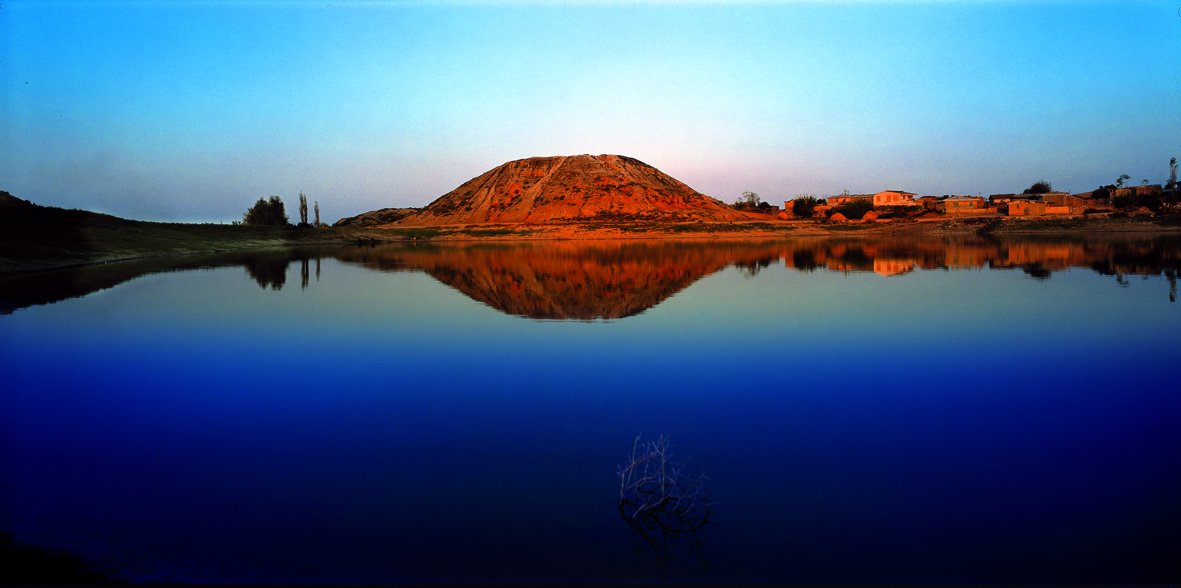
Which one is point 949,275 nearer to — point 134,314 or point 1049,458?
point 1049,458

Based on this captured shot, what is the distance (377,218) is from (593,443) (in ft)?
553

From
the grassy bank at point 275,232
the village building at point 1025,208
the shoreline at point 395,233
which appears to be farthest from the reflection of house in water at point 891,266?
the village building at point 1025,208

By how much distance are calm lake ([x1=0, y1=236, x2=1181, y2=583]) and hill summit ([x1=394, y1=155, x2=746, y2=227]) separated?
106 metres

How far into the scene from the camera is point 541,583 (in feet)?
16.6

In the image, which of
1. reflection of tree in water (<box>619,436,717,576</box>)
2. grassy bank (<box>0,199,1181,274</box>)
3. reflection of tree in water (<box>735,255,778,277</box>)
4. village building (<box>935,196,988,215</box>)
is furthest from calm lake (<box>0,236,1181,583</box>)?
village building (<box>935,196,988,215</box>)

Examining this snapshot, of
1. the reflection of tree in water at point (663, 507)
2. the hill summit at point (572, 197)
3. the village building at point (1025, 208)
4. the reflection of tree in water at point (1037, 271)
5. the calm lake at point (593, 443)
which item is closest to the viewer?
the calm lake at point (593, 443)

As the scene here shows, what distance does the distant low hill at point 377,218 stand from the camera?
524 feet

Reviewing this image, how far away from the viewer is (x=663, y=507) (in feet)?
20.7

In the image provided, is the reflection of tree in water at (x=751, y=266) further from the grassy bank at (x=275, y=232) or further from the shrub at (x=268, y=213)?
the shrub at (x=268, y=213)

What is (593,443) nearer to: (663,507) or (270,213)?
(663,507)

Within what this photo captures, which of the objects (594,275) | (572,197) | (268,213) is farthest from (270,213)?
(594,275)

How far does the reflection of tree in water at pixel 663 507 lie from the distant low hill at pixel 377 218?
159 metres

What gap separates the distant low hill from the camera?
159625 millimetres

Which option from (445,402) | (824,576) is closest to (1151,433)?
(824,576)
